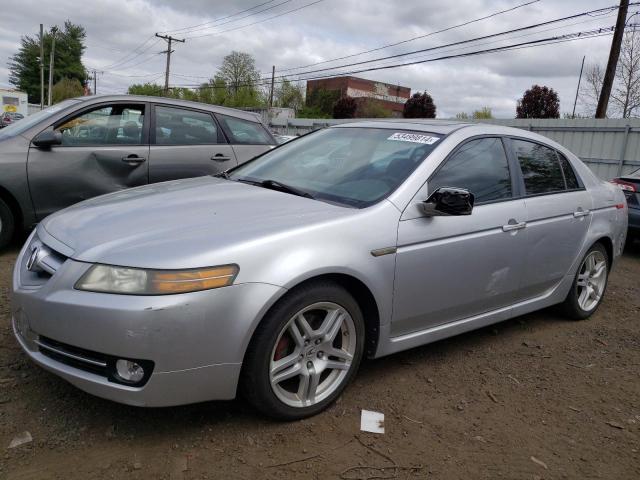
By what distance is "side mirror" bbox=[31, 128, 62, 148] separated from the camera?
503 centimetres

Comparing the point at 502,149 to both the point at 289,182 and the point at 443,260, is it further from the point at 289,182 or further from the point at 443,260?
the point at 289,182

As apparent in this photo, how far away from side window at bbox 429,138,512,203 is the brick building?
64.8 meters

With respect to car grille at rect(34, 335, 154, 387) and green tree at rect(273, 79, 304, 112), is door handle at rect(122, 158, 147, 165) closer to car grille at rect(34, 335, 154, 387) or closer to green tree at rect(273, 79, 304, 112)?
car grille at rect(34, 335, 154, 387)

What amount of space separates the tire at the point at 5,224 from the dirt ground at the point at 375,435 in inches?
67.0

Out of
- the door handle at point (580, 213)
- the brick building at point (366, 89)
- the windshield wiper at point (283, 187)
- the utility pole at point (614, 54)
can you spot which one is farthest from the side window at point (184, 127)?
the brick building at point (366, 89)

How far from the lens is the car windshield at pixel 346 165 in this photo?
10.4 feet

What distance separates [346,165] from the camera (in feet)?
11.3

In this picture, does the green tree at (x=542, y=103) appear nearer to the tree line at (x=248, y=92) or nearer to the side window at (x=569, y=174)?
the tree line at (x=248, y=92)

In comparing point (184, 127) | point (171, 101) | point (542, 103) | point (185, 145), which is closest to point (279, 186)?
point (185, 145)

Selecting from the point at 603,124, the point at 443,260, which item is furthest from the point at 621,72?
the point at 443,260

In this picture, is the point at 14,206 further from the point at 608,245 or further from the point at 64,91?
the point at 64,91

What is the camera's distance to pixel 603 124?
13.5 meters

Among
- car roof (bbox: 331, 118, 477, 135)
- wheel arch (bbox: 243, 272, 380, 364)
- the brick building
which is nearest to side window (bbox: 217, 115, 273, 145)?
car roof (bbox: 331, 118, 477, 135)

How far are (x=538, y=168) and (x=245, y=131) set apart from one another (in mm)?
3552
